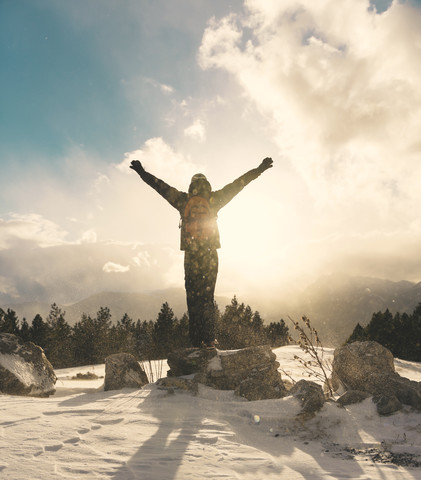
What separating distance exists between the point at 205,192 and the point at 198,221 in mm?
774

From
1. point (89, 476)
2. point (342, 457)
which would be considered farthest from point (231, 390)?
point (89, 476)

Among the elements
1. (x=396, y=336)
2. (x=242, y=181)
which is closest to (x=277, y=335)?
(x=396, y=336)

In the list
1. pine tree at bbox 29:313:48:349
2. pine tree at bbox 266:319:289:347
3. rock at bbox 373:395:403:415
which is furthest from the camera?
pine tree at bbox 266:319:289:347

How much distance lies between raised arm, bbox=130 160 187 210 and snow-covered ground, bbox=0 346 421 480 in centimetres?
406

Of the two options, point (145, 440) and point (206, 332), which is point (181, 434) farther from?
point (206, 332)

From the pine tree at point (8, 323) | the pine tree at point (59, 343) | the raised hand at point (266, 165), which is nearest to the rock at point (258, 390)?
the raised hand at point (266, 165)

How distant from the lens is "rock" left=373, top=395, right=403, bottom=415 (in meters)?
3.96

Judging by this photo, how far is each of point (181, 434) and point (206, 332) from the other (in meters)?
3.58

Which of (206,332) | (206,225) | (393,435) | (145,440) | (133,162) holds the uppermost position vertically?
(133,162)

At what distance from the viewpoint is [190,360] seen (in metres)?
6.20

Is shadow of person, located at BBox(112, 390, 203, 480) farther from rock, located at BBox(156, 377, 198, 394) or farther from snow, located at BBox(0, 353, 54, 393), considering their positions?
snow, located at BBox(0, 353, 54, 393)

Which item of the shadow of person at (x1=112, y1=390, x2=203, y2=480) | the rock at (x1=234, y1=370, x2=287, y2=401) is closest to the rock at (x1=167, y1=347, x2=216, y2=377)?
the rock at (x1=234, y1=370, x2=287, y2=401)

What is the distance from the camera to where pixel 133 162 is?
24.8 ft

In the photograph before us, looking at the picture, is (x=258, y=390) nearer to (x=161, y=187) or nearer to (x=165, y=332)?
(x=161, y=187)
